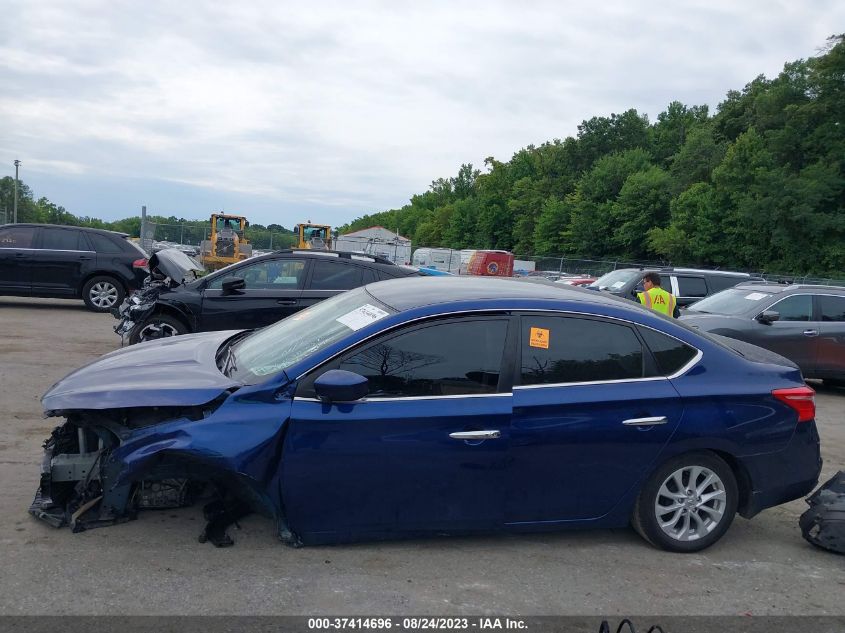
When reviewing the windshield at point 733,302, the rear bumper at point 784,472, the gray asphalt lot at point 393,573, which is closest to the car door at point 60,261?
the gray asphalt lot at point 393,573

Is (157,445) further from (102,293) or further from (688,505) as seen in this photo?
(102,293)

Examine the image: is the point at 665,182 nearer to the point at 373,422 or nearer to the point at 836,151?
the point at 836,151

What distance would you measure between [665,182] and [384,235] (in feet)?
101

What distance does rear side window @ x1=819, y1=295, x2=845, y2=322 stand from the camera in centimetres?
1091

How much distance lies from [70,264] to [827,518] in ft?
44.2

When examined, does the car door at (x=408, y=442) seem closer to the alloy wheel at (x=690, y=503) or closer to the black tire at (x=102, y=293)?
the alloy wheel at (x=690, y=503)

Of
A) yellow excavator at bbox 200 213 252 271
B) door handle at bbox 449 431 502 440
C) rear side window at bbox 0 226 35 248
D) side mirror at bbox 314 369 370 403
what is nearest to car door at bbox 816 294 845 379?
door handle at bbox 449 431 502 440

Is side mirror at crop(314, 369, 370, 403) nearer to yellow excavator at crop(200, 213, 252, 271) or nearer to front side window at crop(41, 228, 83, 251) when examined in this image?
front side window at crop(41, 228, 83, 251)

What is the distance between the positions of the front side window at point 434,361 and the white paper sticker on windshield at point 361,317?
0.63ft

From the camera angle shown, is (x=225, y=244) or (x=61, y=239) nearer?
(x=61, y=239)

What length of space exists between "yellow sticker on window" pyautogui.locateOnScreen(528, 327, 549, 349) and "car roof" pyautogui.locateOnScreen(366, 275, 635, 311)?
0.26 m

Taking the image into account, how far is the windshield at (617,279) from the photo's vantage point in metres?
16.8

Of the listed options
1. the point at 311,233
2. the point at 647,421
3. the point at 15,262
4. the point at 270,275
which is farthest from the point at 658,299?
the point at 311,233

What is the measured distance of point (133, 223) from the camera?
291 feet
